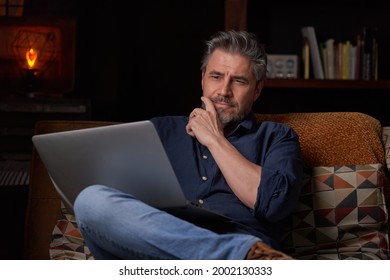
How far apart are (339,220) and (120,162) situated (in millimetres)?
676

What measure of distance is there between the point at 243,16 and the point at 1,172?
1035mm

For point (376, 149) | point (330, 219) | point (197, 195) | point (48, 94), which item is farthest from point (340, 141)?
point (48, 94)

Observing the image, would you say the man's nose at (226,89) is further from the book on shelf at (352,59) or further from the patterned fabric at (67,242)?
the book on shelf at (352,59)

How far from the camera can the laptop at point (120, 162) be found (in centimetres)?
143

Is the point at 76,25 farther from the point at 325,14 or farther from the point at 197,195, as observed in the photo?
the point at 197,195

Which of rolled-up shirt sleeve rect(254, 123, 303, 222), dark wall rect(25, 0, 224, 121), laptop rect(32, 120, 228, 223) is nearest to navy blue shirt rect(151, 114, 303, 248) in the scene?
rolled-up shirt sleeve rect(254, 123, 303, 222)

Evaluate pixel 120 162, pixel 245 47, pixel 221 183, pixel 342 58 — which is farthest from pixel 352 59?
pixel 120 162

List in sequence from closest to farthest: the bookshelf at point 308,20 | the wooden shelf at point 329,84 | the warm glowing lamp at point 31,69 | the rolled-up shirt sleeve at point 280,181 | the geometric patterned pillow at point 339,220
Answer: the rolled-up shirt sleeve at point 280,181, the geometric patterned pillow at point 339,220, the wooden shelf at point 329,84, the bookshelf at point 308,20, the warm glowing lamp at point 31,69

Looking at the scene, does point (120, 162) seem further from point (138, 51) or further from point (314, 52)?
point (138, 51)

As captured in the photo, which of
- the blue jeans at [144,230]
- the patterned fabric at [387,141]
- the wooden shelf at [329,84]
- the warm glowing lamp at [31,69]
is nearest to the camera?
the blue jeans at [144,230]

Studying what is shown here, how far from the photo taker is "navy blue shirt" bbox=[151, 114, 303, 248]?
5.47 ft

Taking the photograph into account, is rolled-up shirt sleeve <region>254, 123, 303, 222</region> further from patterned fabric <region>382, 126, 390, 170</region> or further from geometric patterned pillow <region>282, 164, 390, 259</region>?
patterned fabric <region>382, 126, 390, 170</region>

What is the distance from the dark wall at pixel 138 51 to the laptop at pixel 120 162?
1650mm

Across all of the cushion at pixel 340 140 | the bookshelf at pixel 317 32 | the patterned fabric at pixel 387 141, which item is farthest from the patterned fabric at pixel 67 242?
the bookshelf at pixel 317 32
